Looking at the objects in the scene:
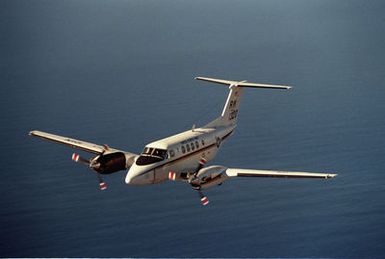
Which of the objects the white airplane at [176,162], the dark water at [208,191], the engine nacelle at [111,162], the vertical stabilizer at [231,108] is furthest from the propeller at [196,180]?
the dark water at [208,191]

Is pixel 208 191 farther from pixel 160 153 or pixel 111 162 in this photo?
pixel 160 153

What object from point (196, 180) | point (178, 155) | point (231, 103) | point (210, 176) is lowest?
point (196, 180)

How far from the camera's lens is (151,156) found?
4716 centimetres

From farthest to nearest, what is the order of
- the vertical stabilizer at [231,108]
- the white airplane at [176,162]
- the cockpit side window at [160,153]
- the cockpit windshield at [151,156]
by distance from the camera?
the vertical stabilizer at [231,108] < the cockpit side window at [160,153] < the cockpit windshield at [151,156] < the white airplane at [176,162]

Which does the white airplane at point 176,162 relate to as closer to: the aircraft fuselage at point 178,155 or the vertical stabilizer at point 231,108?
the aircraft fuselage at point 178,155

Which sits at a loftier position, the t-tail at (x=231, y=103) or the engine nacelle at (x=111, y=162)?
the t-tail at (x=231, y=103)

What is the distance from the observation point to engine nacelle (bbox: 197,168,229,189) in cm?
4562

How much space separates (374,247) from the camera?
101 meters

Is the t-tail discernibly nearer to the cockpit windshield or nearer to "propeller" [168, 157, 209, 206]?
"propeller" [168, 157, 209, 206]

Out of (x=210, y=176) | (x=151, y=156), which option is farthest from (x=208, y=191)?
(x=210, y=176)

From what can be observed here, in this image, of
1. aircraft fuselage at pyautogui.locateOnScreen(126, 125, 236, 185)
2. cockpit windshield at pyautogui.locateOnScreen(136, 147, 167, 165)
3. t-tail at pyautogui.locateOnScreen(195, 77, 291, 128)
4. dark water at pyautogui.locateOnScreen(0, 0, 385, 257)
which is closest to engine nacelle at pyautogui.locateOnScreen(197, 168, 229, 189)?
aircraft fuselage at pyautogui.locateOnScreen(126, 125, 236, 185)

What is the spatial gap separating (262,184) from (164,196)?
17.4 m

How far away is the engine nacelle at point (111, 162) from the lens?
160ft

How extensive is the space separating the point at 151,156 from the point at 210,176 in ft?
15.3
